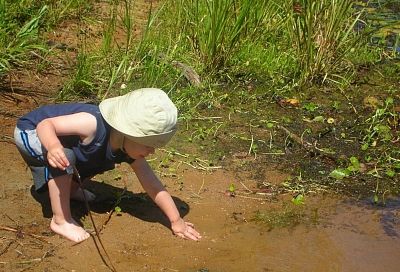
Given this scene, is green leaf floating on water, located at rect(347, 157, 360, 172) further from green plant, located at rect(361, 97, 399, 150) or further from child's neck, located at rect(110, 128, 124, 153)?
child's neck, located at rect(110, 128, 124, 153)

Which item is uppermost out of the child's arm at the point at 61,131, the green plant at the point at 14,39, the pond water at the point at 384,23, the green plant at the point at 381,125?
the child's arm at the point at 61,131

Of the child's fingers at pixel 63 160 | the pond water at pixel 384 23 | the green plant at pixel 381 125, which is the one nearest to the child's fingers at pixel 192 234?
the child's fingers at pixel 63 160

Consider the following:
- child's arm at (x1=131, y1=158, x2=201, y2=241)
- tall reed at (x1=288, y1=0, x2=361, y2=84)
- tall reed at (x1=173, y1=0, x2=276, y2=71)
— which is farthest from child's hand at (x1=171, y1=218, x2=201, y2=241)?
tall reed at (x1=288, y1=0, x2=361, y2=84)

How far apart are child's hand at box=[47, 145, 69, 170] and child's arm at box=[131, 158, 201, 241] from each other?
481mm

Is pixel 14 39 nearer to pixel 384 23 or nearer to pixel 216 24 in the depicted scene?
pixel 216 24

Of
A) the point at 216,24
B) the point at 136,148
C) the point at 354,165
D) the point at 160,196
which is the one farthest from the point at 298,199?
the point at 216,24

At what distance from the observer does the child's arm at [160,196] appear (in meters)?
3.50

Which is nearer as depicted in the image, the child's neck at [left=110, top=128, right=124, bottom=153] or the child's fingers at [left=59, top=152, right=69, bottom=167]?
the child's fingers at [left=59, top=152, right=69, bottom=167]

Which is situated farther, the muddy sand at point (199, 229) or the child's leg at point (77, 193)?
the child's leg at point (77, 193)

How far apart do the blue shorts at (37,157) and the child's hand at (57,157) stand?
208 millimetres

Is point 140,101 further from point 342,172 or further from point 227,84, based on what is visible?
point 227,84

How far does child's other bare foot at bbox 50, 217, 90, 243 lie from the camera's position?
11.1 ft

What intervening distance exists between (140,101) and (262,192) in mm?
1239

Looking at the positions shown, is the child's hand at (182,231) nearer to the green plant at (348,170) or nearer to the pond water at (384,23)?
the green plant at (348,170)
